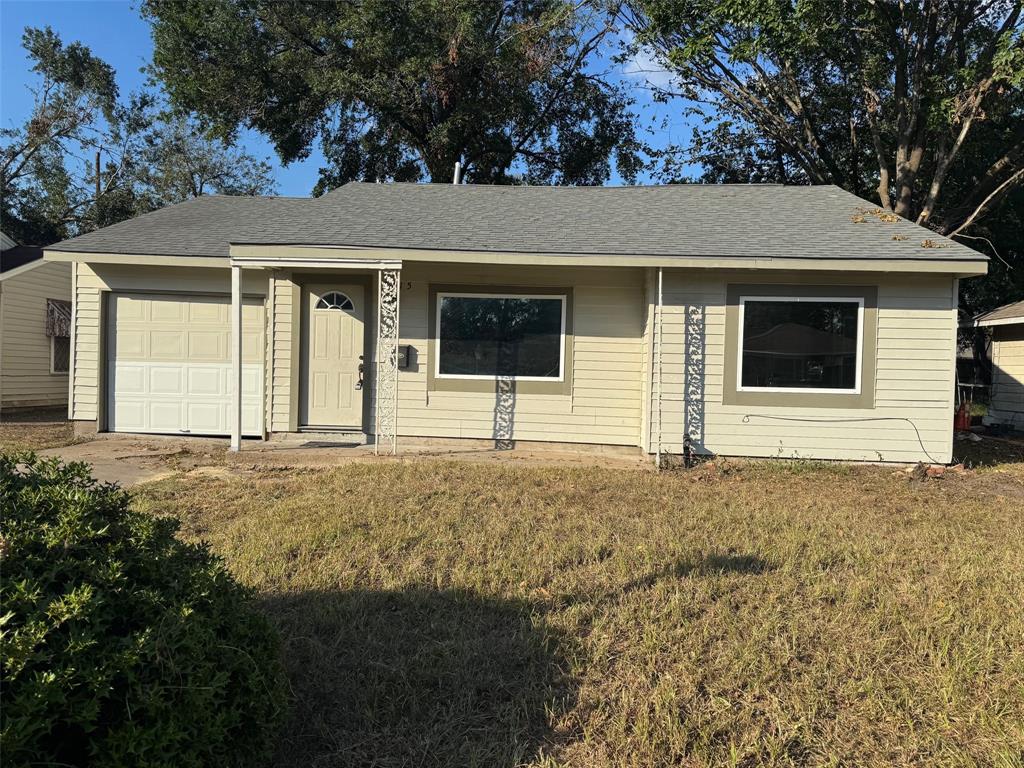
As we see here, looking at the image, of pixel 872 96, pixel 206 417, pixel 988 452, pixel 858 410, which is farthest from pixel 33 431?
pixel 872 96

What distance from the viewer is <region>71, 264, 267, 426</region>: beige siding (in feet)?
31.8

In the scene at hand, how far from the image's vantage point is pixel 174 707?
1.94 metres

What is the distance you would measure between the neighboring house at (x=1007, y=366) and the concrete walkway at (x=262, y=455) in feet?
37.8

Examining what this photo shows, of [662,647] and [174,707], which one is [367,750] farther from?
[662,647]

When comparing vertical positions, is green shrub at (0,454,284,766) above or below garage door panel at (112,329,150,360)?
below

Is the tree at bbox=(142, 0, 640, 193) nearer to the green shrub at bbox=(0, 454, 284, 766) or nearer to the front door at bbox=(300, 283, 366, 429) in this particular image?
the front door at bbox=(300, 283, 366, 429)

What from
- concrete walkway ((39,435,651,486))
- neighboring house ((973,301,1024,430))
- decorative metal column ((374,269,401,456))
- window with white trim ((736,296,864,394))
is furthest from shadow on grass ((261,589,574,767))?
neighboring house ((973,301,1024,430))

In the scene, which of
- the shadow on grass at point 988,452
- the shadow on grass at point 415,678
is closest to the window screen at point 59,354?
the shadow on grass at point 415,678

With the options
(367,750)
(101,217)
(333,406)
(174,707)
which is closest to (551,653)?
(367,750)

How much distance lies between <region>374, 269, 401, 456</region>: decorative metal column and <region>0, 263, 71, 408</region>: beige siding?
9.83 metres

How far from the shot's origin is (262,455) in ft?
27.6

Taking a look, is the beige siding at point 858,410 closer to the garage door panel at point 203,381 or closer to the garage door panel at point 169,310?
the garage door panel at point 203,381

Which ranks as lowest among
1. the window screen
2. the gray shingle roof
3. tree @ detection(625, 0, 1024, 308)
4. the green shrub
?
the green shrub

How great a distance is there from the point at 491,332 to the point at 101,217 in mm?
27195
